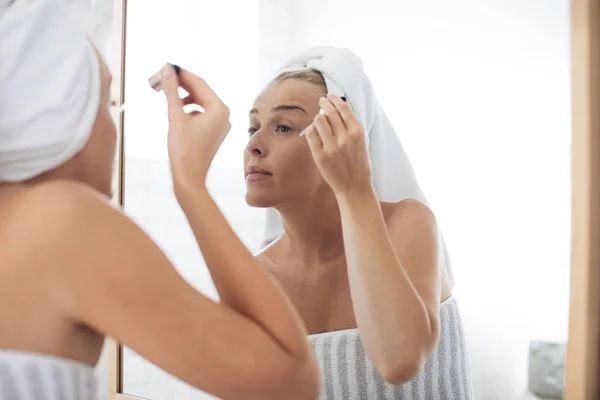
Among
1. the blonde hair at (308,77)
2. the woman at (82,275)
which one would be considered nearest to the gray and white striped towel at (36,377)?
the woman at (82,275)

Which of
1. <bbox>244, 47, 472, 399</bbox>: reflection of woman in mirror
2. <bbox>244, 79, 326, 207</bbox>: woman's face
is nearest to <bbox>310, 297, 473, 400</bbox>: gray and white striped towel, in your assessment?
<bbox>244, 47, 472, 399</bbox>: reflection of woman in mirror

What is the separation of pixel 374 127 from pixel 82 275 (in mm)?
407

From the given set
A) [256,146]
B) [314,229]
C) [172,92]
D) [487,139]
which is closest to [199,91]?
[172,92]

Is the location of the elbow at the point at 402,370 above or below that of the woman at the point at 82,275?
below

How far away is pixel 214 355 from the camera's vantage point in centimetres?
49

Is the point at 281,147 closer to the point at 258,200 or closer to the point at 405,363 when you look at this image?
the point at 258,200

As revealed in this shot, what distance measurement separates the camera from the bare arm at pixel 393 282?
0.64 m

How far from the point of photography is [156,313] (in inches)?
18.6

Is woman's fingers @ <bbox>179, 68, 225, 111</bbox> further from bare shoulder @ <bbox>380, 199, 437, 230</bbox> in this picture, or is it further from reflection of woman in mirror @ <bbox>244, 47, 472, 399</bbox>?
bare shoulder @ <bbox>380, 199, 437, 230</bbox>

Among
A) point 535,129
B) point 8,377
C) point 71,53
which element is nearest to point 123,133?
point 71,53

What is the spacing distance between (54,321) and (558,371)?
1.72ft

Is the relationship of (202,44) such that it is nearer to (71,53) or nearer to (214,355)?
(71,53)

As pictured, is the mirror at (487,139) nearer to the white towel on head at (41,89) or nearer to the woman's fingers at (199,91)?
the woman's fingers at (199,91)

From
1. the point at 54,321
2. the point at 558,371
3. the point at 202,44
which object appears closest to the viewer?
the point at 54,321
